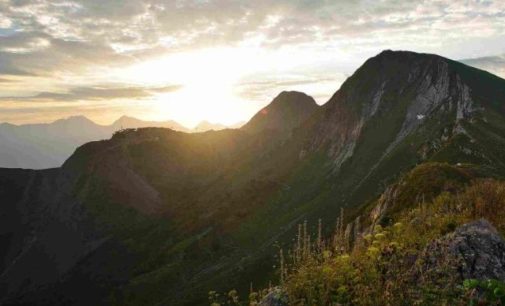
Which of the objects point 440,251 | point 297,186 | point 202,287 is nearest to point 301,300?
point 440,251

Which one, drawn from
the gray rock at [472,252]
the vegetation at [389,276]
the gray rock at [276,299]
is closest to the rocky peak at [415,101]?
the vegetation at [389,276]

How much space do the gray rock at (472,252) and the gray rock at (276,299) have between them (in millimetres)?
3685

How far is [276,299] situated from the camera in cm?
1200

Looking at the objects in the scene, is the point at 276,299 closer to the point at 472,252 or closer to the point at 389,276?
the point at 389,276

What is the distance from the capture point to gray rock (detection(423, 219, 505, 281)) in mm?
11117

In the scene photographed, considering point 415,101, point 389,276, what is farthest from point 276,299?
point 415,101

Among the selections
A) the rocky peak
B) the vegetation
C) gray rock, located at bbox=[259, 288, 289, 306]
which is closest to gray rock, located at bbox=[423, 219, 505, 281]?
the vegetation

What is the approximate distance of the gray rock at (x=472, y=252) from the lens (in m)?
11.1

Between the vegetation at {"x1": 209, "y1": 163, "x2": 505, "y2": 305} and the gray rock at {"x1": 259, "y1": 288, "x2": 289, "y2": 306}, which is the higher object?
the vegetation at {"x1": 209, "y1": 163, "x2": 505, "y2": 305}

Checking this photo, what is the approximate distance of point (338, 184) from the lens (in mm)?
160250

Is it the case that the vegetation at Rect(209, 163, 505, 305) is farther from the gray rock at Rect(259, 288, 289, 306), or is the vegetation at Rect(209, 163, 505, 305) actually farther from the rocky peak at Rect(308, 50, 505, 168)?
the rocky peak at Rect(308, 50, 505, 168)

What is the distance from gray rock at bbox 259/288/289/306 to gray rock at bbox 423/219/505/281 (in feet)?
12.1

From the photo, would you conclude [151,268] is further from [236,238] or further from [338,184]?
[338,184]

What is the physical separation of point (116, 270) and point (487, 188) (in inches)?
7027
